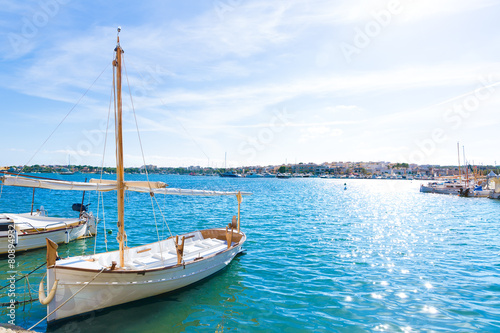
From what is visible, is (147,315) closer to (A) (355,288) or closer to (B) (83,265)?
(B) (83,265)

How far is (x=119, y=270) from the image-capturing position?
10.2 m

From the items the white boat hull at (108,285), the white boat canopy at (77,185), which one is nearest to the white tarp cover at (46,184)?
the white boat canopy at (77,185)

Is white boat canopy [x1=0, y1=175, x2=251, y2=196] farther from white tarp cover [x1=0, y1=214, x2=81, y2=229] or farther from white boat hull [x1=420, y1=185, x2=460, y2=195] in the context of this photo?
white boat hull [x1=420, y1=185, x2=460, y2=195]

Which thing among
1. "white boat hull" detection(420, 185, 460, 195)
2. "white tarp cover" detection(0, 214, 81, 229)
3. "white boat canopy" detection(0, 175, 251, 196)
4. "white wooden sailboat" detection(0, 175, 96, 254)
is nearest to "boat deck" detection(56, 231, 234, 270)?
"white boat canopy" detection(0, 175, 251, 196)

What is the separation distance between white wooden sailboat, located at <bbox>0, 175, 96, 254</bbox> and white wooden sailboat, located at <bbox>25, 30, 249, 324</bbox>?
323 inches

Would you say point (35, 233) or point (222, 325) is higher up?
point (35, 233)

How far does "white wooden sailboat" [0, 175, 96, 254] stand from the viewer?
1614cm

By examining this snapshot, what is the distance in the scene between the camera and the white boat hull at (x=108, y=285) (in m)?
9.33

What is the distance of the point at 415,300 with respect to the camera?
1180 cm

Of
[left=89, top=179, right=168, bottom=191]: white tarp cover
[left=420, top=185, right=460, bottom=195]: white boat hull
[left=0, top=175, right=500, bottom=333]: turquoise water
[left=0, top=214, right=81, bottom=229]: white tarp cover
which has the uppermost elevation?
[left=89, top=179, right=168, bottom=191]: white tarp cover

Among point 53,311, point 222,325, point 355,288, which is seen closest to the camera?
point 53,311

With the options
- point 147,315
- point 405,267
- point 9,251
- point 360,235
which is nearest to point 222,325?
point 147,315

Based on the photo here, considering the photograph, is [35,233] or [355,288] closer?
[355,288]

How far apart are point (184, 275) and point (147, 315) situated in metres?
2.18
